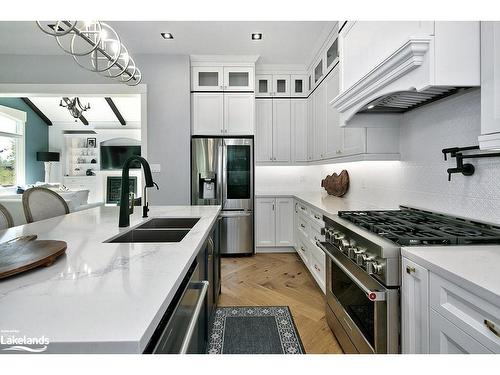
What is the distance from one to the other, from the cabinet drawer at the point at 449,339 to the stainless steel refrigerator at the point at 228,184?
3.15 m

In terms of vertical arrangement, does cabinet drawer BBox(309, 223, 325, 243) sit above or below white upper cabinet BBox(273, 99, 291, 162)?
below

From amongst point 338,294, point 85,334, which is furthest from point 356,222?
point 85,334

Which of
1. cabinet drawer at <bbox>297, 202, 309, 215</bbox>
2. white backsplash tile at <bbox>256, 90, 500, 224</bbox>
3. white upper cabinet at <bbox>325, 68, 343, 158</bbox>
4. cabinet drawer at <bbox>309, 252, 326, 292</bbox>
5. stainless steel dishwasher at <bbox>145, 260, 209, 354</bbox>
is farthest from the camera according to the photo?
cabinet drawer at <bbox>297, 202, 309, 215</bbox>

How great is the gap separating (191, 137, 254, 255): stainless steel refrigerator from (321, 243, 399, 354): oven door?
2.13 metres

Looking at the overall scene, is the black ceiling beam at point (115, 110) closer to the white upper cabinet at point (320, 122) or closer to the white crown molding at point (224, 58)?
the white crown molding at point (224, 58)

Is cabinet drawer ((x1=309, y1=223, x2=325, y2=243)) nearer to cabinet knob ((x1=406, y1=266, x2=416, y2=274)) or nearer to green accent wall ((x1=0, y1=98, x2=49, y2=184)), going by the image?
cabinet knob ((x1=406, y1=266, x2=416, y2=274))

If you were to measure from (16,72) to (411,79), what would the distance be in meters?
4.94

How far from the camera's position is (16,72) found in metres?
3.91

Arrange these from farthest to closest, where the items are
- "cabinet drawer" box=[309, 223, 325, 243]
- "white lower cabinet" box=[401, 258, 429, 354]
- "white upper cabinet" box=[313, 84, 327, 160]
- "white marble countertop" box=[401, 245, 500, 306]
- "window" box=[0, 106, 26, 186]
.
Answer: "window" box=[0, 106, 26, 186]
"white upper cabinet" box=[313, 84, 327, 160]
"cabinet drawer" box=[309, 223, 325, 243]
"white lower cabinet" box=[401, 258, 429, 354]
"white marble countertop" box=[401, 245, 500, 306]

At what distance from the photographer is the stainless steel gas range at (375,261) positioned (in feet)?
3.98

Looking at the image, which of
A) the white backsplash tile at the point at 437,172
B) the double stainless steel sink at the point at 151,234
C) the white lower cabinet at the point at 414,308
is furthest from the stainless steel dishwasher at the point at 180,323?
Answer: the white backsplash tile at the point at 437,172

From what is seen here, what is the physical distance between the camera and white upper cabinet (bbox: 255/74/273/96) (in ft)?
14.0

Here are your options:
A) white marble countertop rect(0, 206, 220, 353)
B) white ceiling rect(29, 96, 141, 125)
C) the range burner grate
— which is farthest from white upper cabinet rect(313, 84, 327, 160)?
white ceiling rect(29, 96, 141, 125)
